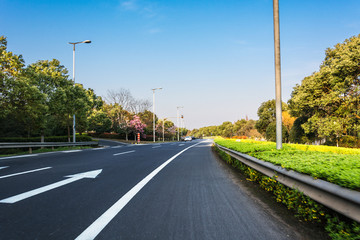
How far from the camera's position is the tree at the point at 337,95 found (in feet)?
63.4

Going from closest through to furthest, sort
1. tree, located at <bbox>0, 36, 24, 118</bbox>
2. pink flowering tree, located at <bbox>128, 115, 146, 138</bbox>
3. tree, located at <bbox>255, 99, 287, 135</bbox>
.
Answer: tree, located at <bbox>0, 36, 24, 118</bbox> → pink flowering tree, located at <bbox>128, 115, 146, 138</bbox> → tree, located at <bbox>255, 99, 287, 135</bbox>

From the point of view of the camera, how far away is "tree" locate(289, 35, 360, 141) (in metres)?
19.3

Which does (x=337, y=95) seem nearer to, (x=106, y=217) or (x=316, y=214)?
(x=316, y=214)

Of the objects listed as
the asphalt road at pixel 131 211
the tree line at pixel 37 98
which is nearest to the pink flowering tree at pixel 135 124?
the tree line at pixel 37 98

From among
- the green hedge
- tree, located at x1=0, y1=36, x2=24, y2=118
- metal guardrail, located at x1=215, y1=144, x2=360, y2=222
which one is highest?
tree, located at x1=0, y1=36, x2=24, y2=118

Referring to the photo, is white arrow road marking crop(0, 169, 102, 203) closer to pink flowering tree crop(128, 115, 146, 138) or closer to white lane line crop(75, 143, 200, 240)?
white lane line crop(75, 143, 200, 240)

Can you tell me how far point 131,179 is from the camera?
5.98 metres

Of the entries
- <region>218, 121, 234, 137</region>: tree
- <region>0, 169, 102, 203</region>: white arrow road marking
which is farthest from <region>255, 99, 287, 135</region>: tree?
<region>218, 121, 234, 137</region>: tree

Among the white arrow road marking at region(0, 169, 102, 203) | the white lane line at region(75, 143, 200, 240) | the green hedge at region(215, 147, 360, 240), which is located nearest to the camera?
the green hedge at region(215, 147, 360, 240)

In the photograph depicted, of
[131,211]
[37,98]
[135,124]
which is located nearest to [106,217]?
Result: [131,211]

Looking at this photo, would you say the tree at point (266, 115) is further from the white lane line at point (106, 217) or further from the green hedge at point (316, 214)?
the white lane line at point (106, 217)

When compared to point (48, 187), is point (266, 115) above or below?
above

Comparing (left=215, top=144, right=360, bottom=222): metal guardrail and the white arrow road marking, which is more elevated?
(left=215, top=144, right=360, bottom=222): metal guardrail

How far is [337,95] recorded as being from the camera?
20.2 meters
